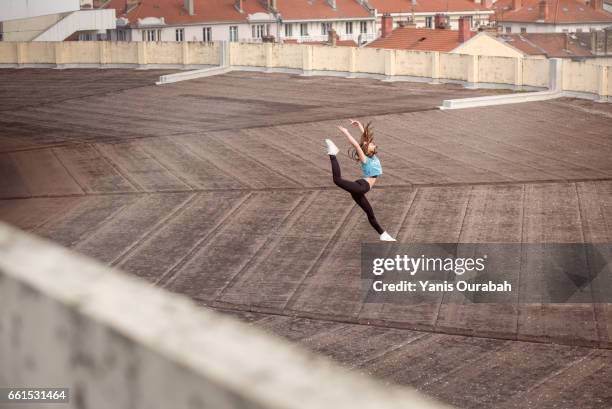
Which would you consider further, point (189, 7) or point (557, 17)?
point (557, 17)

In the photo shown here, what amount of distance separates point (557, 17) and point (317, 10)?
96.5ft

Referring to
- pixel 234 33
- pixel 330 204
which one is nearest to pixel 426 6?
pixel 234 33


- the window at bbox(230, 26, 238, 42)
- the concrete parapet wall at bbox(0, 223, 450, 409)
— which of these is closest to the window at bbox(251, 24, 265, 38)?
the window at bbox(230, 26, 238, 42)

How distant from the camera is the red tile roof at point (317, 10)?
12975 cm

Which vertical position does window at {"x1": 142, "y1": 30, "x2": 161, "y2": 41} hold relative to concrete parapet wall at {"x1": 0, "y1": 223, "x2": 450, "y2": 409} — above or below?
below

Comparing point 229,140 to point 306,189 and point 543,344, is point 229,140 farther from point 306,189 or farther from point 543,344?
point 543,344

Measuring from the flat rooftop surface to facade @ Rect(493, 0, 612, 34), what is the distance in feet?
321

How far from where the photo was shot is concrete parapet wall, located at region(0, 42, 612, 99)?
1531 inches

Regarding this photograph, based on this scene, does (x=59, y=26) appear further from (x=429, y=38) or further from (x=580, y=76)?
(x=580, y=76)

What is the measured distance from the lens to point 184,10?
392 feet

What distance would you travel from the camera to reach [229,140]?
104 feet

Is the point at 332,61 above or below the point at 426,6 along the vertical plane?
below

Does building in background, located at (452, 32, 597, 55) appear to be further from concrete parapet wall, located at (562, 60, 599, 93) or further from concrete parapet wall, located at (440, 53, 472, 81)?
concrete parapet wall, located at (562, 60, 599, 93)

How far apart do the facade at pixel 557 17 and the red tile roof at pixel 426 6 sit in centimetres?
816
